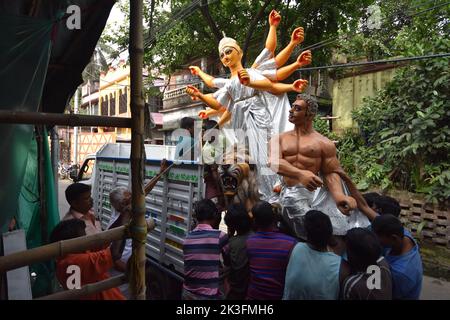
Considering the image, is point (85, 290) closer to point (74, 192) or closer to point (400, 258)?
point (74, 192)

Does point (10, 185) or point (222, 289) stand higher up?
point (10, 185)

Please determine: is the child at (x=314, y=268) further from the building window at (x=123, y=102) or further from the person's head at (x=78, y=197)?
the building window at (x=123, y=102)

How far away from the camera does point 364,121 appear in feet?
25.0

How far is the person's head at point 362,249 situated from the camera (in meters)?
2.07

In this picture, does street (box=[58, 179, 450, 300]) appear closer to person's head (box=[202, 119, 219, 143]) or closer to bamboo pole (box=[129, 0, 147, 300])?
person's head (box=[202, 119, 219, 143])

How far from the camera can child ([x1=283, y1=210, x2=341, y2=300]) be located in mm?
2125

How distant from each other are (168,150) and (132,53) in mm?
5295

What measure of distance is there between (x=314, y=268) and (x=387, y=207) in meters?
1.28

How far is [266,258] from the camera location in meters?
2.45

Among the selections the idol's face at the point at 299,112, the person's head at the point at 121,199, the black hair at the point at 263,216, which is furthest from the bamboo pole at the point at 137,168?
the idol's face at the point at 299,112

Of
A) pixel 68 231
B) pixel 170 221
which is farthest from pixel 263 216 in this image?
pixel 170 221
